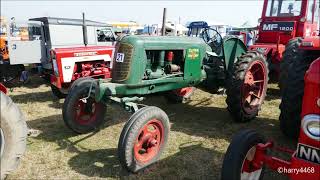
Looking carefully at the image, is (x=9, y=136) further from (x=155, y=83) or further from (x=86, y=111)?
(x=155, y=83)

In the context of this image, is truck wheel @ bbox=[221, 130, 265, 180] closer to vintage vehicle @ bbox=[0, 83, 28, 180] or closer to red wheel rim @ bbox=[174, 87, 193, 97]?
vintage vehicle @ bbox=[0, 83, 28, 180]

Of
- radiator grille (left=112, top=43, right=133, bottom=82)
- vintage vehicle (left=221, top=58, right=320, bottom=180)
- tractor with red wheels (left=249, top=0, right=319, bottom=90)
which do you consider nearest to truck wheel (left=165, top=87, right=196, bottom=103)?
radiator grille (left=112, top=43, right=133, bottom=82)

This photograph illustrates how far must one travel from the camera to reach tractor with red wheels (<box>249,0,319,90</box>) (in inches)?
302

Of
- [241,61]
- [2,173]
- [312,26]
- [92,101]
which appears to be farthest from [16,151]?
[312,26]

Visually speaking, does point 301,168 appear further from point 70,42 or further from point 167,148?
point 70,42

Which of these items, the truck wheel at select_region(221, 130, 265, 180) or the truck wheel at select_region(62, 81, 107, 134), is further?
the truck wheel at select_region(62, 81, 107, 134)

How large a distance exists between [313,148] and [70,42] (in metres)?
7.81

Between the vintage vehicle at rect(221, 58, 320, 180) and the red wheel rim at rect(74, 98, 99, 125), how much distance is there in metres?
2.69

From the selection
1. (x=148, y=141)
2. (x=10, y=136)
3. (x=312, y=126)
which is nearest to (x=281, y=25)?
(x=148, y=141)

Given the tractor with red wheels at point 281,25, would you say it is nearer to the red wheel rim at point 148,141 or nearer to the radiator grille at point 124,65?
the radiator grille at point 124,65

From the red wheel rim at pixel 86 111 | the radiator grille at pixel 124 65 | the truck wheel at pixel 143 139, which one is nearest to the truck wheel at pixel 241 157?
the truck wheel at pixel 143 139

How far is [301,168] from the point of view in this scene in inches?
99.4

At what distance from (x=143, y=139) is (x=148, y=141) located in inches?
3.1

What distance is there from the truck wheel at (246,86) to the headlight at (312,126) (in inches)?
113
